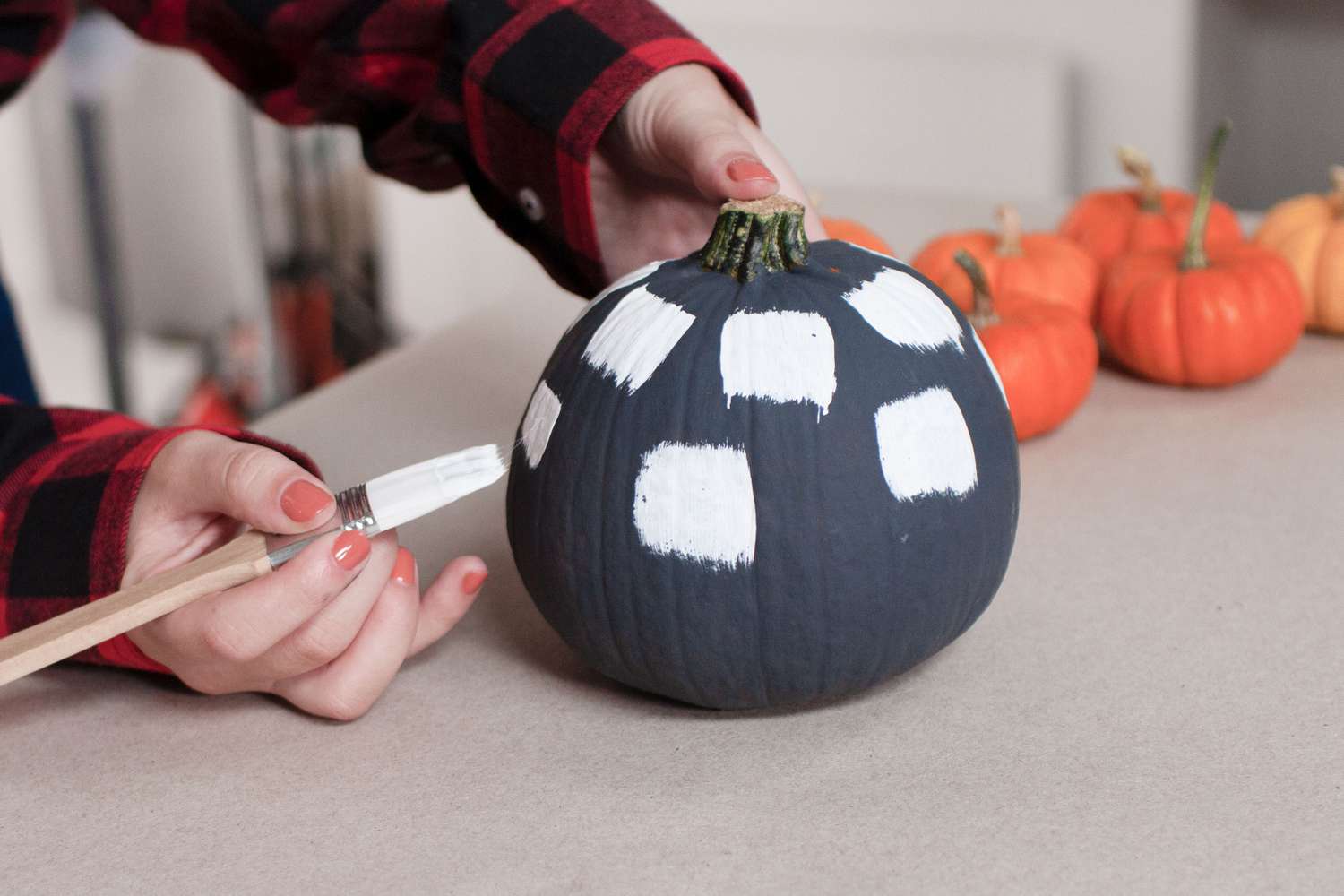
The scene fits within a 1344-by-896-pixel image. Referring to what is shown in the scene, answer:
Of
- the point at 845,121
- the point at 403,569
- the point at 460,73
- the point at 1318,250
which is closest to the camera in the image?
the point at 403,569

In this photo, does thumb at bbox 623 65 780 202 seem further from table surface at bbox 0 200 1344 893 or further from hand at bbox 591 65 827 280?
table surface at bbox 0 200 1344 893

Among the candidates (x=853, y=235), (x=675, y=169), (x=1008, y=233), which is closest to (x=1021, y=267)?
(x=1008, y=233)

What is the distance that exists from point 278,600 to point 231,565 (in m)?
0.04

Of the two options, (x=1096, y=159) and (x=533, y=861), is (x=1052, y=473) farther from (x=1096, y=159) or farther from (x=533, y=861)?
(x=1096, y=159)

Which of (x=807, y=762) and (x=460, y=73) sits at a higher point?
(x=460, y=73)

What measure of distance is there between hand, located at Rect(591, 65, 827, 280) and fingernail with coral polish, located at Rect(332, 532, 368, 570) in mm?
271

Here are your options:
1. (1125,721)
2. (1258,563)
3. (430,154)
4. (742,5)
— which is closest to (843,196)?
(430,154)

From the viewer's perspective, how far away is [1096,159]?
8.76 feet

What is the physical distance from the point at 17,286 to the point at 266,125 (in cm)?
72

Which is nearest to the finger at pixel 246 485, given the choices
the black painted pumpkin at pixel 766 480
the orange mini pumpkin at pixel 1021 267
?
the black painted pumpkin at pixel 766 480

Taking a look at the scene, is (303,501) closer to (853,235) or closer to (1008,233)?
(853,235)

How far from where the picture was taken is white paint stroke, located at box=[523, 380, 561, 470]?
2.15ft

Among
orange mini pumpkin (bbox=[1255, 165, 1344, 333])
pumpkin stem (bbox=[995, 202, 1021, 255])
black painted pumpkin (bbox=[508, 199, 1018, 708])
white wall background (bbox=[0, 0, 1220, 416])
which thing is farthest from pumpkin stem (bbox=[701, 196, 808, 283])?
white wall background (bbox=[0, 0, 1220, 416])

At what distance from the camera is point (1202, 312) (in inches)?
40.7
